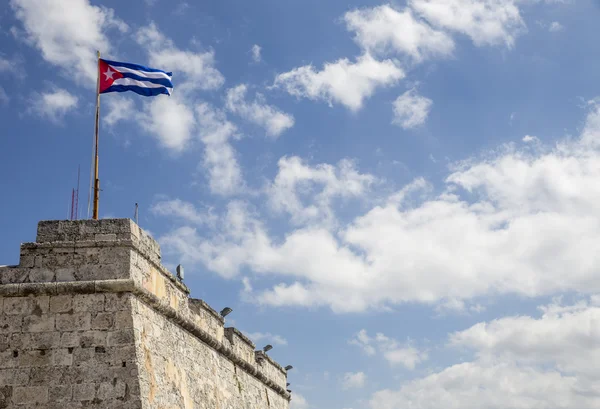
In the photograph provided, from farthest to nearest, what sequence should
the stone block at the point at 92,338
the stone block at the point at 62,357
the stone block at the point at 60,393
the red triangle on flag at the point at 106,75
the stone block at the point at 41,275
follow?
the red triangle on flag at the point at 106,75 → the stone block at the point at 41,275 → the stone block at the point at 92,338 → the stone block at the point at 62,357 → the stone block at the point at 60,393

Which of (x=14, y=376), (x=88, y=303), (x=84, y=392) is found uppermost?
(x=88, y=303)

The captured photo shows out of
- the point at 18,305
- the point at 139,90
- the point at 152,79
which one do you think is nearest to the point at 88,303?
the point at 18,305

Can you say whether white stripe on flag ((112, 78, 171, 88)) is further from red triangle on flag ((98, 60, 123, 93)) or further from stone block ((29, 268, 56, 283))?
stone block ((29, 268, 56, 283))

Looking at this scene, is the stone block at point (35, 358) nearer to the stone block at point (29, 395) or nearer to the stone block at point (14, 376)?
the stone block at point (14, 376)

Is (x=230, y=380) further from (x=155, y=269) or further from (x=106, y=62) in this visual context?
(x=106, y=62)

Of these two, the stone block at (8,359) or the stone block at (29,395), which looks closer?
the stone block at (29,395)

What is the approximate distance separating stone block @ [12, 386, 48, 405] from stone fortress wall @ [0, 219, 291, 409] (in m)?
0.01

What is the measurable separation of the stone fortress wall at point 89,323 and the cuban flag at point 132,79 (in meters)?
2.31

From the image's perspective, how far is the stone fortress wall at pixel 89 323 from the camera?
770cm

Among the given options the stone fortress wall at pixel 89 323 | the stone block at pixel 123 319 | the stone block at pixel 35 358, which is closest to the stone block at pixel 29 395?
the stone fortress wall at pixel 89 323

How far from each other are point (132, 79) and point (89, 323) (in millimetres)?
3745

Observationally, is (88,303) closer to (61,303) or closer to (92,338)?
(61,303)

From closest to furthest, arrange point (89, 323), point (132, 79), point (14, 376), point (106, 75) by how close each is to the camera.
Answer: point (14, 376)
point (89, 323)
point (106, 75)
point (132, 79)

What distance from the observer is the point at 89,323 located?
8.00 meters
